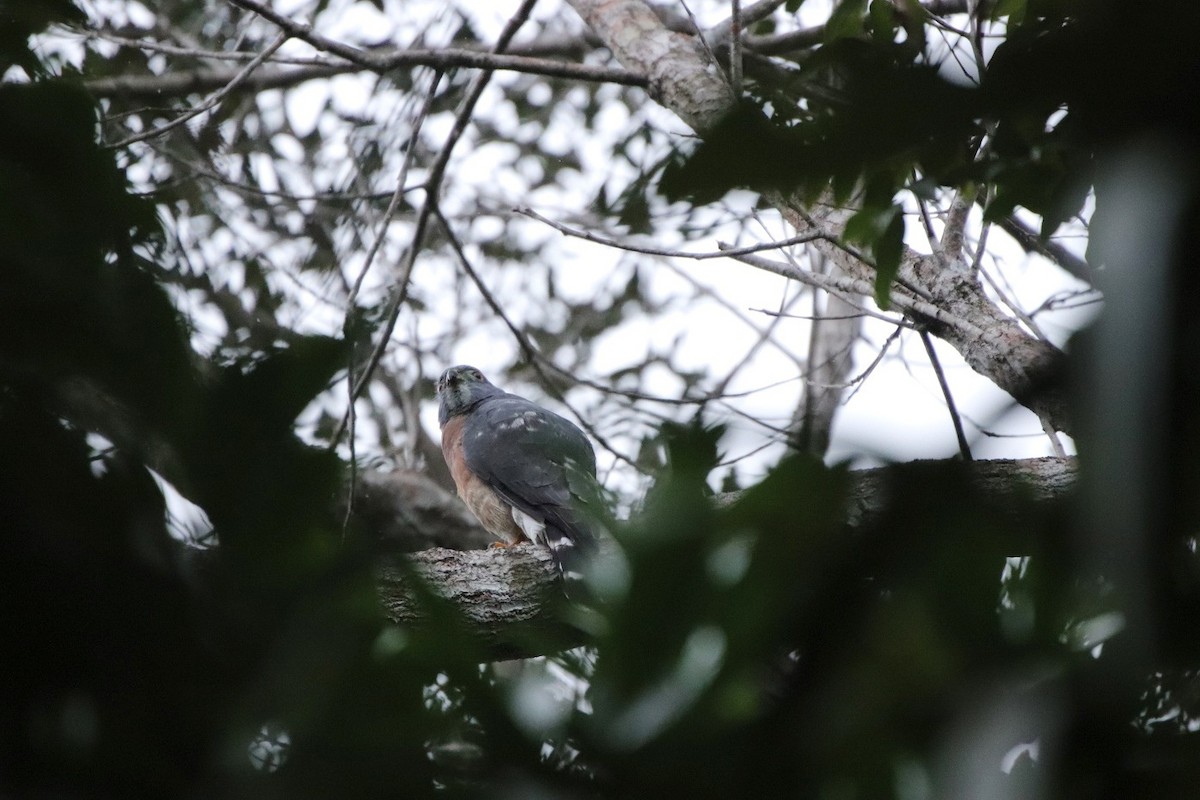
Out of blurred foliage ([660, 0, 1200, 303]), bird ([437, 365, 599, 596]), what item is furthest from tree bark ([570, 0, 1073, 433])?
bird ([437, 365, 599, 596])

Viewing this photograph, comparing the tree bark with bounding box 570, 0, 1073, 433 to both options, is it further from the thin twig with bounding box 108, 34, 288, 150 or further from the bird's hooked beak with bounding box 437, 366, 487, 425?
the bird's hooked beak with bounding box 437, 366, 487, 425

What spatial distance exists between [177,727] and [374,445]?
20.4ft

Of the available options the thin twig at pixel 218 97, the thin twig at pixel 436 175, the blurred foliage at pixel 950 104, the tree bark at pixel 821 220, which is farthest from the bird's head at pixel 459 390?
the blurred foliage at pixel 950 104

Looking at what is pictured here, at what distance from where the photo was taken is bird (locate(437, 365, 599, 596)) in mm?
4363

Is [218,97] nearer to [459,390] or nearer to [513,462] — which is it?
[513,462]

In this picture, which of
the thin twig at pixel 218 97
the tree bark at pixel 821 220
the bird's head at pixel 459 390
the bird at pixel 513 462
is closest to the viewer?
the tree bark at pixel 821 220

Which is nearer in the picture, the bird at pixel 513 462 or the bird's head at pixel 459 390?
the bird at pixel 513 462

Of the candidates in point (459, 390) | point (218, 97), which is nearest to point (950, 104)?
point (218, 97)

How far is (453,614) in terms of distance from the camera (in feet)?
1.95

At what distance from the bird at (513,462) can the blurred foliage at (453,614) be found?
322 cm

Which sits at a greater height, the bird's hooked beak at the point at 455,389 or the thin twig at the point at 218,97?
the bird's hooked beak at the point at 455,389

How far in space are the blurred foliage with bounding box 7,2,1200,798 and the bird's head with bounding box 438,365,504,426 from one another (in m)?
5.33

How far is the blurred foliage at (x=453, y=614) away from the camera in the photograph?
521 millimetres

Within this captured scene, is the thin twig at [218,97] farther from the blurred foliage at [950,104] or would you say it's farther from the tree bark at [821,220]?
the blurred foliage at [950,104]
